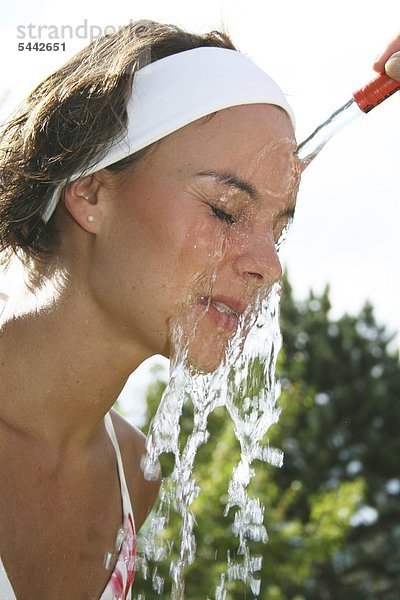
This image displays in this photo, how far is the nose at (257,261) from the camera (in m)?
2.80

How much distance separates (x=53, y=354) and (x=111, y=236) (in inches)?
14.6

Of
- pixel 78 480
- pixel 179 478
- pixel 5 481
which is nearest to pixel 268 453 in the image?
pixel 179 478

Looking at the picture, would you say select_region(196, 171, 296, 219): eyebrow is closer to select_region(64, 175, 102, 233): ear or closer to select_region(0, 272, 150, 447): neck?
select_region(64, 175, 102, 233): ear

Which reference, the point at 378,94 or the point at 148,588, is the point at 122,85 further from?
the point at 148,588

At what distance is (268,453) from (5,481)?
2.72 ft

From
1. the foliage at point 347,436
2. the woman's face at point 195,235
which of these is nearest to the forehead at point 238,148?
the woman's face at point 195,235

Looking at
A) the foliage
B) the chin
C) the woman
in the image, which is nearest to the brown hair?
the woman

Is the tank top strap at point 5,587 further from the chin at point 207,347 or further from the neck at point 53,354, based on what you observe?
the chin at point 207,347

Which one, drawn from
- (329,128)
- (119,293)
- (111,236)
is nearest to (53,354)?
(119,293)

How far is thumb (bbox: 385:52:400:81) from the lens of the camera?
3068mm

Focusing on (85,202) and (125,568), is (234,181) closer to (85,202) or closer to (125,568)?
(85,202)

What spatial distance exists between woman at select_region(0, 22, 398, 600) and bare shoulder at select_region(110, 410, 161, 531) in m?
0.36

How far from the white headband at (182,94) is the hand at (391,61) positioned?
311 millimetres

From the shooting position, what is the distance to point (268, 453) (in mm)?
3234
